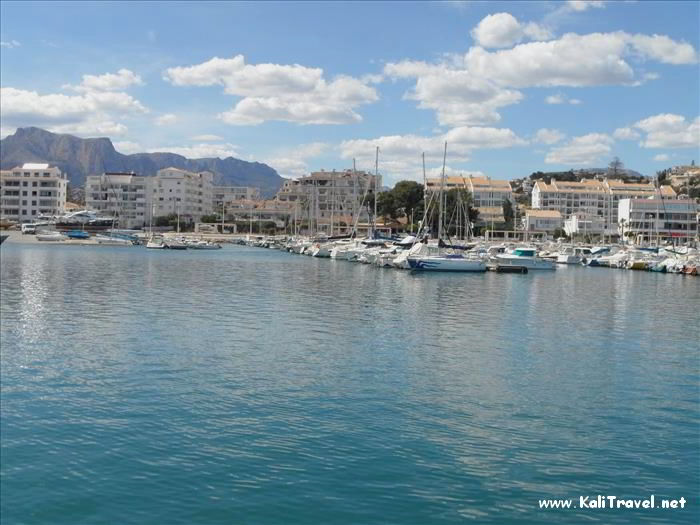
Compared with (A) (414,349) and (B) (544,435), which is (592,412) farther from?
(A) (414,349)

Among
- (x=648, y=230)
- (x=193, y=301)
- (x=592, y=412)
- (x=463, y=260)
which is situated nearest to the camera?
(x=592, y=412)

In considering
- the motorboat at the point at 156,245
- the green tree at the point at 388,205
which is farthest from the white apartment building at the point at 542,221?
the motorboat at the point at 156,245

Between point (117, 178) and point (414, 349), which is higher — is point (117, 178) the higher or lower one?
the higher one

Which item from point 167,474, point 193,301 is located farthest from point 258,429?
point 193,301

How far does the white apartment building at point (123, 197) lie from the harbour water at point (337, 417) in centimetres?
14397

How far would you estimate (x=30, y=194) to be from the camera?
16338 cm

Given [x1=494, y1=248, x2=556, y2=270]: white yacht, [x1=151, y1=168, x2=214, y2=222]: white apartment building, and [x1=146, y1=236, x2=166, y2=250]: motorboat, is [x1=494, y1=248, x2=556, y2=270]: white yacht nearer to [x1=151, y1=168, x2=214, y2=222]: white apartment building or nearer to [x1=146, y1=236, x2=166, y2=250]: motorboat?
[x1=146, y1=236, x2=166, y2=250]: motorboat

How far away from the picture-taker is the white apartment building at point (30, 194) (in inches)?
6407

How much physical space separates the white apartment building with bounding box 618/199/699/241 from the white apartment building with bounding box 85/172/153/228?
343 ft

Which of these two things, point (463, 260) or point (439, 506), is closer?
point (439, 506)

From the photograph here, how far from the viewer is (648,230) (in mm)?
135500

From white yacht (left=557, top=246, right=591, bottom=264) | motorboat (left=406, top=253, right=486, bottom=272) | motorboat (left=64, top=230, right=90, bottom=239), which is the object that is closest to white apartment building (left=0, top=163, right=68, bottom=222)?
motorboat (left=64, top=230, right=90, bottom=239)

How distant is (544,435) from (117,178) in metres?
171

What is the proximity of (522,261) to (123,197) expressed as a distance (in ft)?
399
